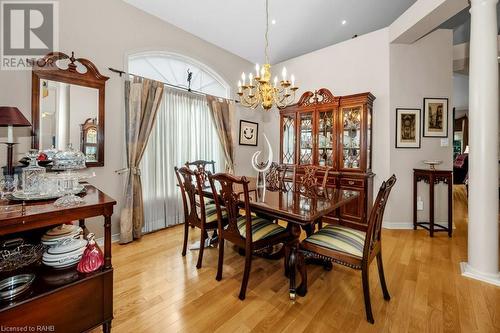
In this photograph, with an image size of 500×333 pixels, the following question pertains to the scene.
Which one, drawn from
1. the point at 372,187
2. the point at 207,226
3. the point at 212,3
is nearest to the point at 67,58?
the point at 212,3

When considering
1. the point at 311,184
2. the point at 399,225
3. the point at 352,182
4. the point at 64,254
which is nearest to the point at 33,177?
the point at 64,254

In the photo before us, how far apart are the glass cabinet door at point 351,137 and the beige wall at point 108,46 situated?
280cm

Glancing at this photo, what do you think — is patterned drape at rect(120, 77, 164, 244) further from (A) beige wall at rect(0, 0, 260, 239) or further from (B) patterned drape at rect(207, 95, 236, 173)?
(B) patterned drape at rect(207, 95, 236, 173)

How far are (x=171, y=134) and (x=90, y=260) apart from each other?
241 cm

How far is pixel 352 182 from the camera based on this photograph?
11.1ft

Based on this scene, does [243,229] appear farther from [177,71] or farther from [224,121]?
[177,71]

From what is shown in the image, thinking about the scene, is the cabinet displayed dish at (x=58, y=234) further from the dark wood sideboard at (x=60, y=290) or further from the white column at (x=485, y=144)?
the white column at (x=485, y=144)

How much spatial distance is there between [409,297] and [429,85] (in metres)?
3.14

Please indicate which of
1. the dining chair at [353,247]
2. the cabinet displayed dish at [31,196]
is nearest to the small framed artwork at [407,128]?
the dining chair at [353,247]

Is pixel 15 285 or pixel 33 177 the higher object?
pixel 33 177

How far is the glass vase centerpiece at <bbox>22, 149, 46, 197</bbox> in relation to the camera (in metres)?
1.33

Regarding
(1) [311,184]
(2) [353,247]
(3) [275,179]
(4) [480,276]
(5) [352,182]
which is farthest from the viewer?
(5) [352,182]

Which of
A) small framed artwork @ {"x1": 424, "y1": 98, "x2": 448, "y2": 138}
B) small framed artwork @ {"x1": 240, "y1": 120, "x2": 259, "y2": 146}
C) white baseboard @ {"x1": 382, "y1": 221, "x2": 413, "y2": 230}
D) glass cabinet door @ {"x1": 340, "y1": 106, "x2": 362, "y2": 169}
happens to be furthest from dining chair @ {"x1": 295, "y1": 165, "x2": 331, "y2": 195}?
small framed artwork @ {"x1": 240, "y1": 120, "x2": 259, "y2": 146}

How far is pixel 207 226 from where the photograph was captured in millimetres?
2342
